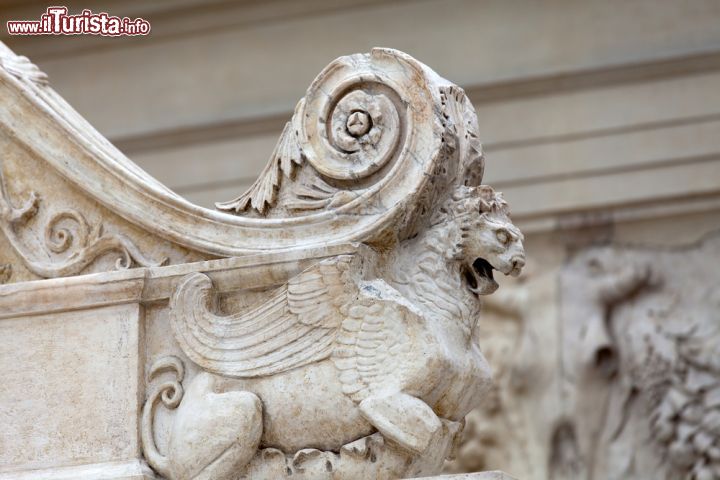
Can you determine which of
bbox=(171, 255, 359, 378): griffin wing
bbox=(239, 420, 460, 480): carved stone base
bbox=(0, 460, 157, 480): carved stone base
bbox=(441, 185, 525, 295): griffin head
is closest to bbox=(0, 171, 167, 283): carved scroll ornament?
bbox=(171, 255, 359, 378): griffin wing

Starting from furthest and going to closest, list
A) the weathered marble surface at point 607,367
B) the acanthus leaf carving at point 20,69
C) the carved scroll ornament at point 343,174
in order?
the weathered marble surface at point 607,367, the acanthus leaf carving at point 20,69, the carved scroll ornament at point 343,174

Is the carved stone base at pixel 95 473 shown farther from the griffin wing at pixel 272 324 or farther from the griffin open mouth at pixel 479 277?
the griffin open mouth at pixel 479 277

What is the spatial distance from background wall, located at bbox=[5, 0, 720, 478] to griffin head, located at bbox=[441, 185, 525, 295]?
183 inches

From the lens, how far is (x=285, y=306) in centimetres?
331

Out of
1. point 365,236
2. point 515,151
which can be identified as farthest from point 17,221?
point 515,151

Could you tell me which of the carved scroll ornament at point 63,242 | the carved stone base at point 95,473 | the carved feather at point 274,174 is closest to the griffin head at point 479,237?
the carved feather at point 274,174

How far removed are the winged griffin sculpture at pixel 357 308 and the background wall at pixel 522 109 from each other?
15.5 ft

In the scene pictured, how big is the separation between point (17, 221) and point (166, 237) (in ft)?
1.36

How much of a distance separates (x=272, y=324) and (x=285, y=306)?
5cm

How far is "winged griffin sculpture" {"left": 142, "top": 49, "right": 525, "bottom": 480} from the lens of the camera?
3207mm

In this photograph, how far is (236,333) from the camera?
333 centimetres

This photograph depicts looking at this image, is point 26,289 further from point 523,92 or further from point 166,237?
point 523,92

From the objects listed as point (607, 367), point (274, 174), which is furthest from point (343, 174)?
point (607, 367)

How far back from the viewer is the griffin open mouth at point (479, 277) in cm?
340
